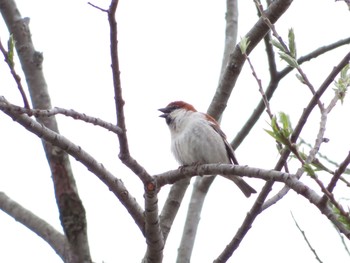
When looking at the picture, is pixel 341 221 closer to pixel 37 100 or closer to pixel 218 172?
pixel 218 172

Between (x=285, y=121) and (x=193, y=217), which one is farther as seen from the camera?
(x=193, y=217)

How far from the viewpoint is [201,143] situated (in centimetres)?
623

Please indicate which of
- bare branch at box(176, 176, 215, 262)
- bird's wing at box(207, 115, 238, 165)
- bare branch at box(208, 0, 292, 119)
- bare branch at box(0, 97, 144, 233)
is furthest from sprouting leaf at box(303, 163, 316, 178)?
bird's wing at box(207, 115, 238, 165)

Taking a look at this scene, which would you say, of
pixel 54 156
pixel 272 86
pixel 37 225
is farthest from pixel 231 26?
pixel 37 225

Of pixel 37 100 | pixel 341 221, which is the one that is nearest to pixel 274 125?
pixel 341 221

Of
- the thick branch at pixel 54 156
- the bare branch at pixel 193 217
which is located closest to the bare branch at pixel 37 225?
the thick branch at pixel 54 156

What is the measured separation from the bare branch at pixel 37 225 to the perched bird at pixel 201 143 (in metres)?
1.81

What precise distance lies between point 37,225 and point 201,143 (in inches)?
75.6

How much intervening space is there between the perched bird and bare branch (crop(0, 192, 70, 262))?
5.92 feet

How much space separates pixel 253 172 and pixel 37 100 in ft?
7.86

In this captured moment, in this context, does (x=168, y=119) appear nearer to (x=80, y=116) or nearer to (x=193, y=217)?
(x=193, y=217)

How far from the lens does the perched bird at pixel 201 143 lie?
20.5 feet

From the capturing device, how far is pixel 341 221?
8.07ft

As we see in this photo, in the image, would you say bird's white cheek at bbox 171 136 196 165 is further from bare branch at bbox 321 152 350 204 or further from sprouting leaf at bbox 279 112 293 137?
bare branch at bbox 321 152 350 204
